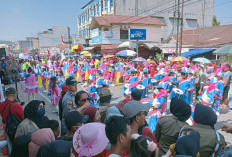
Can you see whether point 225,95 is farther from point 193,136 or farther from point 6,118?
point 6,118

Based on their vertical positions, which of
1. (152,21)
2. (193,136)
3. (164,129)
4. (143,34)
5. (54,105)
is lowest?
(54,105)

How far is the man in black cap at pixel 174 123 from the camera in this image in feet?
8.11

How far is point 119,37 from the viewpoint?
25.3 metres

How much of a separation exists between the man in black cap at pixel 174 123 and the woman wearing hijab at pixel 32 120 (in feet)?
6.18

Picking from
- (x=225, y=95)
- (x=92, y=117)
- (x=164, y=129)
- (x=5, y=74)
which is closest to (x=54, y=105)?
(x=92, y=117)

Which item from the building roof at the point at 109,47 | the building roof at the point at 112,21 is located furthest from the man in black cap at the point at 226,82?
the building roof at the point at 112,21

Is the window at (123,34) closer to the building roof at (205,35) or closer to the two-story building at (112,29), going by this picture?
the two-story building at (112,29)

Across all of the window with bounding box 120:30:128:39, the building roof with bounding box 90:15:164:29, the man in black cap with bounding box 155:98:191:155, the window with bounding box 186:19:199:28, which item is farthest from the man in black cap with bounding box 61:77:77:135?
the window with bounding box 186:19:199:28

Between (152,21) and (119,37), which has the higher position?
(152,21)

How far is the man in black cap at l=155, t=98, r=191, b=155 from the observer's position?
8.11ft

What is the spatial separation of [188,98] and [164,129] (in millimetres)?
4880

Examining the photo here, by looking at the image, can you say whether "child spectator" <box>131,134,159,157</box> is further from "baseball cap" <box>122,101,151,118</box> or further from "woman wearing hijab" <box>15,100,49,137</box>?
"woman wearing hijab" <box>15,100,49,137</box>

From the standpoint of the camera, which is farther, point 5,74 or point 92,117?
point 5,74

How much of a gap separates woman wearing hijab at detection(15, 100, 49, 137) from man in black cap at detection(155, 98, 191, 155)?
1.88m
